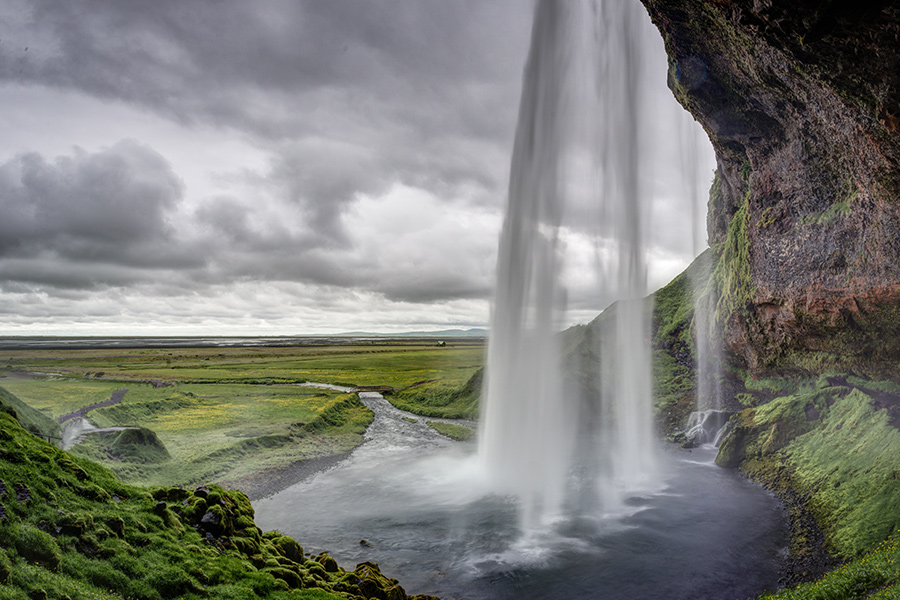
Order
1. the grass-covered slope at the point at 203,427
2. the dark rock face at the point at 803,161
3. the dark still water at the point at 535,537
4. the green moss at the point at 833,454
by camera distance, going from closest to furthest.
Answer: the dark rock face at the point at 803,161, the dark still water at the point at 535,537, the green moss at the point at 833,454, the grass-covered slope at the point at 203,427

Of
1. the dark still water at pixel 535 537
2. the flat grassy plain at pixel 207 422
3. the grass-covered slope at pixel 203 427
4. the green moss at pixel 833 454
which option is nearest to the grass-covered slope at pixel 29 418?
the grass-covered slope at pixel 203 427

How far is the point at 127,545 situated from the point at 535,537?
59.6 ft

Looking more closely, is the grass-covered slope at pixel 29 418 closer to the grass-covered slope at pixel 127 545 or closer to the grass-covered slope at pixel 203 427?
the grass-covered slope at pixel 203 427

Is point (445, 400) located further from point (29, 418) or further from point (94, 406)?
point (29, 418)

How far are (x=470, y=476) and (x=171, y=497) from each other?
20.7 metres

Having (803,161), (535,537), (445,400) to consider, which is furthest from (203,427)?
(803,161)

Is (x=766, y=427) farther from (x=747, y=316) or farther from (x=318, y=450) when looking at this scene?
(x=318, y=450)

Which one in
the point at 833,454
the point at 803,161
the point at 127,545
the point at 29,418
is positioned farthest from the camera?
the point at 833,454

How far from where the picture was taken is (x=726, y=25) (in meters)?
20.5

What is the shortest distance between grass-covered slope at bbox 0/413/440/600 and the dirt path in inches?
1371

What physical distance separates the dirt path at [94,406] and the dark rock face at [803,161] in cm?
5860

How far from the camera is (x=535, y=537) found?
895 inches

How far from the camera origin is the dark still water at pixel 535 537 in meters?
18.5

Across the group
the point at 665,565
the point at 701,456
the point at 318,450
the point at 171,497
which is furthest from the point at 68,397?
the point at 701,456
